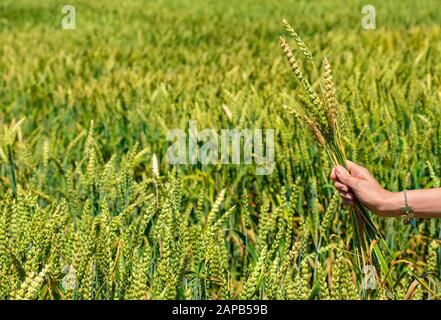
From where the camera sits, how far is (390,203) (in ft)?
4.08

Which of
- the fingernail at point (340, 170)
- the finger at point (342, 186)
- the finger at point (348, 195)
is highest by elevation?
the fingernail at point (340, 170)

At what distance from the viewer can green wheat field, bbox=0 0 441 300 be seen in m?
1.19

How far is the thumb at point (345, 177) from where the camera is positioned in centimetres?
124

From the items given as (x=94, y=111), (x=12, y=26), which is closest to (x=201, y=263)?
(x=94, y=111)

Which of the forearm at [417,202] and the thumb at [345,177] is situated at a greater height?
the thumb at [345,177]

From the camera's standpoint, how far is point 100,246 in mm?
1160

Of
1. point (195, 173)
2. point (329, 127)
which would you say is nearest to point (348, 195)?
point (329, 127)

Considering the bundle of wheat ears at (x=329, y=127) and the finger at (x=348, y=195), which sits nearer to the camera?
the bundle of wheat ears at (x=329, y=127)

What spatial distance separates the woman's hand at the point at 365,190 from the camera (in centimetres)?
124

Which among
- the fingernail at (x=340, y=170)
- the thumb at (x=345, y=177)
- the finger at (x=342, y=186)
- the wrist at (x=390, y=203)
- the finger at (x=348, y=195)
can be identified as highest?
the fingernail at (x=340, y=170)

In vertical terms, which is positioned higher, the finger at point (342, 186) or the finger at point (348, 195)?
the finger at point (342, 186)

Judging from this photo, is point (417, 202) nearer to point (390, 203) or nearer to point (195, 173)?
point (390, 203)

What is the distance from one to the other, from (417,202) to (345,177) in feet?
0.40

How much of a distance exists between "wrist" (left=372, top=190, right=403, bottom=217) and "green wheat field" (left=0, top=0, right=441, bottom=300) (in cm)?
8
